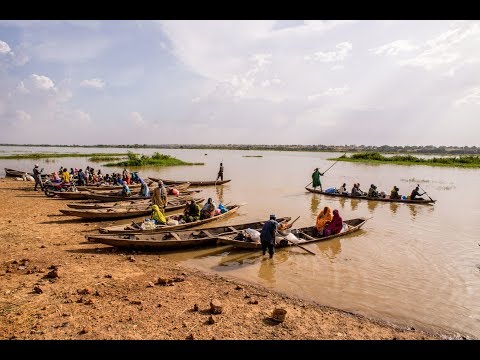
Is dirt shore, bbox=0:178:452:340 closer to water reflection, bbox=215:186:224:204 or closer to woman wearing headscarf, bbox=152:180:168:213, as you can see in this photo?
woman wearing headscarf, bbox=152:180:168:213

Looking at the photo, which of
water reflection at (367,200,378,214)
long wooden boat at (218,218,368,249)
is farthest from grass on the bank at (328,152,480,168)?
long wooden boat at (218,218,368,249)

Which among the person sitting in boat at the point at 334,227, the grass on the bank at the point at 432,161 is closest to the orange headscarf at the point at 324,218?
the person sitting in boat at the point at 334,227

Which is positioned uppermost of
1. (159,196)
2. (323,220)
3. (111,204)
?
(159,196)

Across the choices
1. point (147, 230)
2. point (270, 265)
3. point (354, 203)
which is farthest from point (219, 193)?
point (270, 265)

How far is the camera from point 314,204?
786 inches

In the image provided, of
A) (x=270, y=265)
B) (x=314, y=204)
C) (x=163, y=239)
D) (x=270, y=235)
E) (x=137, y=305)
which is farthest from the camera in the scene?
(x=314, y=204)

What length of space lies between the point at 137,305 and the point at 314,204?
14795 millimetres

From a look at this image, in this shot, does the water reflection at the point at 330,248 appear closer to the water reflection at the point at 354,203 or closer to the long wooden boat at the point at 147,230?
the long wooden boat at the point at 147,230

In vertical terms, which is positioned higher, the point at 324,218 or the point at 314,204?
the point at 324,218

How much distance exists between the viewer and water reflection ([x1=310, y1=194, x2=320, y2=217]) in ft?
58.3

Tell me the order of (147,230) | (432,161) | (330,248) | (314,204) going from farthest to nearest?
(432,161) → (314,204) → (330,248) → (147,230)

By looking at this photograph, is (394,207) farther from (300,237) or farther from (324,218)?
(300,237)

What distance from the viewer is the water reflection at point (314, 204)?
17.8 meters

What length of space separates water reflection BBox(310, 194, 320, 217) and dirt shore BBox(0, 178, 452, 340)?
10.1 m
